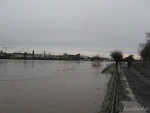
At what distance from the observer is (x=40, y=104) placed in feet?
34.5

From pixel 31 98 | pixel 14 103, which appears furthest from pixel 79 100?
pixel 14 103

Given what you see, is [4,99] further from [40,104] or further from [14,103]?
[40,104]

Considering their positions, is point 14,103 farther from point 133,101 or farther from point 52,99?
point 133,101

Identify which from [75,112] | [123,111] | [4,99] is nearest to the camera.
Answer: [123,111]

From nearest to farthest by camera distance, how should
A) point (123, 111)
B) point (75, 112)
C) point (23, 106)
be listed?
point (123, 111) < point (75, 112) < point (23, 106)

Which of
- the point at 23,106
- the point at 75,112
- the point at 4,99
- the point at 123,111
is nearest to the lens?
the point at 123,111

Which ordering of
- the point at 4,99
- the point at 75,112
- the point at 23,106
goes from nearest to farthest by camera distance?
the point at 75,112 < the point at 23,106 < the point at 4,99

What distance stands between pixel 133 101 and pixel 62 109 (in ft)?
11.5

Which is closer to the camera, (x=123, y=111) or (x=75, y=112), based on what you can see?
(x=123, y=111)

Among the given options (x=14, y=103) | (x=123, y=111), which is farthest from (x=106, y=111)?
(x=14, y=103)

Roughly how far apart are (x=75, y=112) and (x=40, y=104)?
91.8 inches

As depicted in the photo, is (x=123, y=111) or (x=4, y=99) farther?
(x=4, y=99)

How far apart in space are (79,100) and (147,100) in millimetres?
4022

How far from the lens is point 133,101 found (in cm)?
923
